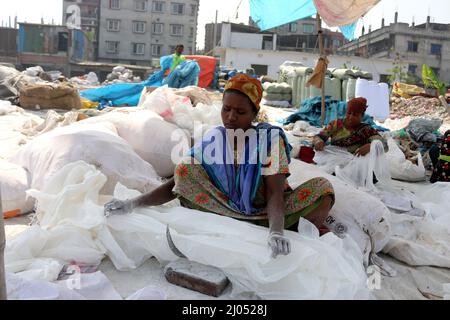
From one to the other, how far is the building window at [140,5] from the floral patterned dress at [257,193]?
3593 centimetres

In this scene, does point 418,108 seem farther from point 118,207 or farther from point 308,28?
point 308,28

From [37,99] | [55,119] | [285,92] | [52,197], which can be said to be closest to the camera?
[52,197]

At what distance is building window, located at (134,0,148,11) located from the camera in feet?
115

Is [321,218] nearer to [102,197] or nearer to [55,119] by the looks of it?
[102,197]

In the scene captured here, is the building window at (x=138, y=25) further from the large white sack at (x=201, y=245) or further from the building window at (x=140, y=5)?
the large white sack at (x=201, y=245)

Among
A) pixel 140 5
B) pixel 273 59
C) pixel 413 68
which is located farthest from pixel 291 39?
pixel 140 5

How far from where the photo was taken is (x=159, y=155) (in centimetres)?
323

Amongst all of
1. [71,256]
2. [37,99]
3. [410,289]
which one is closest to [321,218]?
[410,289]

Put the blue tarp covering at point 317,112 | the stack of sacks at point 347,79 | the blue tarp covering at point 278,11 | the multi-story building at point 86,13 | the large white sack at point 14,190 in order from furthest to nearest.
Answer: the multi-story building at point 86,13, the stack of sacks at point 347,79, the blue tarp covering at point 317,112, the blue tarp covering at point 278,11, the large white sack at point 14,190

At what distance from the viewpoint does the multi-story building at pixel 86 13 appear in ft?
116

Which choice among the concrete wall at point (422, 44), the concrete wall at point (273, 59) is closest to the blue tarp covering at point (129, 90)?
the concrete wall at point (273, 59)

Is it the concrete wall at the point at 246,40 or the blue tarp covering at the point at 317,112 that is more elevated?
the concrete wall at the point at 246,40

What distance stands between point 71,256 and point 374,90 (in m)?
8.20
